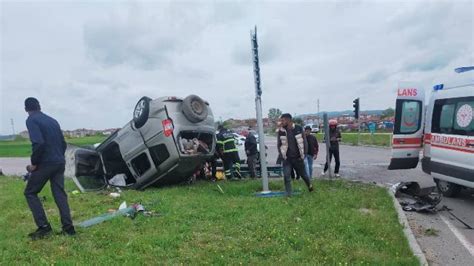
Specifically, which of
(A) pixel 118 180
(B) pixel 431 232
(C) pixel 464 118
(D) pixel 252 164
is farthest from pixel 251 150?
(B) pixel 431 232

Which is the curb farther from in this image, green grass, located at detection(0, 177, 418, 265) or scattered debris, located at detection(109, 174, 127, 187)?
scattered debris, located at detection(109, 174, 127, 187)

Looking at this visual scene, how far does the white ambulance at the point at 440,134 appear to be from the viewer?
7.90m

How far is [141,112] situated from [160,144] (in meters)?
1.02

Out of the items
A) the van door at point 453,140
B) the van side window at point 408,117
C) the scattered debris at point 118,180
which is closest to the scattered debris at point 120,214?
the scattered debris at point 118,180

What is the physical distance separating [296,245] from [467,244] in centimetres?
245

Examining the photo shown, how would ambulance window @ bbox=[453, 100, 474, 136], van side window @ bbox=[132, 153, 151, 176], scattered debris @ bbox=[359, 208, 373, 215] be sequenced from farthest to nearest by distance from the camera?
van side window @ bbox=[132, 153, 151, 176] < ambulance window @ bbox=[453, 100, 474, 136] < scattered debris @ bbox=[359, 208, 373, 215]

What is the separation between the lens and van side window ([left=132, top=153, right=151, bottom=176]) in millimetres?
10195

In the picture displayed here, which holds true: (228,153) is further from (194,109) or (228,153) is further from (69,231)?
(69,231)

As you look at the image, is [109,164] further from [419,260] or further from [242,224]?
[419,260]

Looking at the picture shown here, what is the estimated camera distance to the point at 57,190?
5523mm

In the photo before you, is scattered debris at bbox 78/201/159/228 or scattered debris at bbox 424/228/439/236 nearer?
scattered debris at bbox 424/228/439/236

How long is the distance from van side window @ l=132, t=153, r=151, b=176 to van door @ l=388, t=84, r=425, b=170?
236 inches

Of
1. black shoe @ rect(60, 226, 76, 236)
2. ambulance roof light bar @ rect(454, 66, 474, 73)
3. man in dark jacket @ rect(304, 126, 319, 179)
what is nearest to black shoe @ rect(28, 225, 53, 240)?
black shoe @ rect(60, 226, 76, 236)

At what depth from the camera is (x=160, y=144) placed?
9.59m
